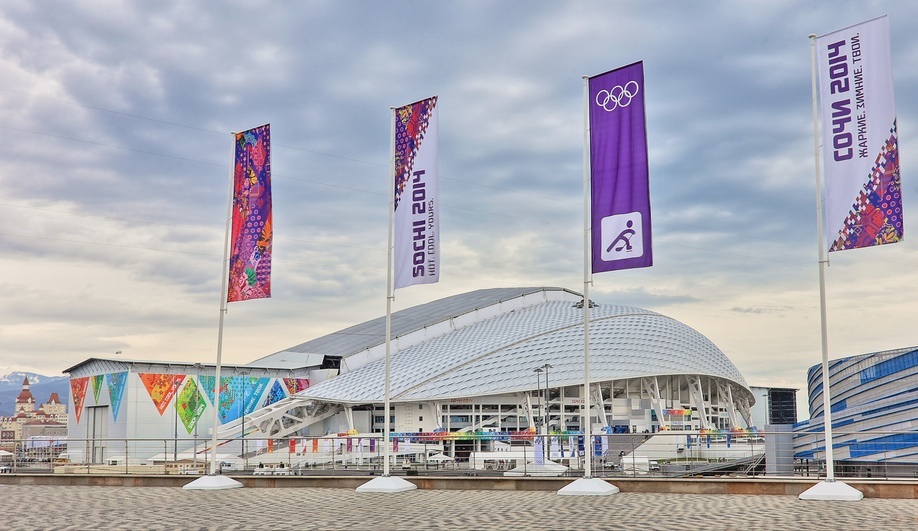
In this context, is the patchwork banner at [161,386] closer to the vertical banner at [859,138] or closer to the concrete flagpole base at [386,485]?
the concrete flagpole base at [386,485]

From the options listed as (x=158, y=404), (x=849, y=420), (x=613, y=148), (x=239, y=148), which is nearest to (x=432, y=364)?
(x=158, y=404)

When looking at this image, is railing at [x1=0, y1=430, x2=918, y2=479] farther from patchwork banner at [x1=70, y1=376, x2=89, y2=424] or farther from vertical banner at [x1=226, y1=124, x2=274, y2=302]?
vertical banner at [x1=226, y1=124, x2=274, y2=302]

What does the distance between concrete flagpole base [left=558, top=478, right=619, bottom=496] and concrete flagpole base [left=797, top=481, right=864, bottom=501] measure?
4.34 metres

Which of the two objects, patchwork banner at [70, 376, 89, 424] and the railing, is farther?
patchwork banner at [70, 376, 89, 424]

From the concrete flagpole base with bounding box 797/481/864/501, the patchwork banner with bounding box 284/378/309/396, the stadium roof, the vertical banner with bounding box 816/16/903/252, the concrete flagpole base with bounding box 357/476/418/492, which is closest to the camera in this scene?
the concrete flagpole base with bounding box 797/481/864/501

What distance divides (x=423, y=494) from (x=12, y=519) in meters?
9.20

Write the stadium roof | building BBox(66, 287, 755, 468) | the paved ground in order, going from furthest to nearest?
the stadium roof, building BBox(66, 287, 755, 468), the paved ground

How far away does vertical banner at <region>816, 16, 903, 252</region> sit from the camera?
19.0m

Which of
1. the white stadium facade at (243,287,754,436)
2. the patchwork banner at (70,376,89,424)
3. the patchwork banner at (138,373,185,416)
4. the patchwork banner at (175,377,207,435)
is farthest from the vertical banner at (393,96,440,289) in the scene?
the patchwork banner at (70,376,89,424)

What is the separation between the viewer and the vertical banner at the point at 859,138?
62.4 feet

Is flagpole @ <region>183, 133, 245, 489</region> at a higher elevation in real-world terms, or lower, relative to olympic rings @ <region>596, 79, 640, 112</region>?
lower

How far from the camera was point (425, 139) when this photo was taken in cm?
2420

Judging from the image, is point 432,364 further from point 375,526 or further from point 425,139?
point 375,526

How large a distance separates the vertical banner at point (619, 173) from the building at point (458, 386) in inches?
1793
